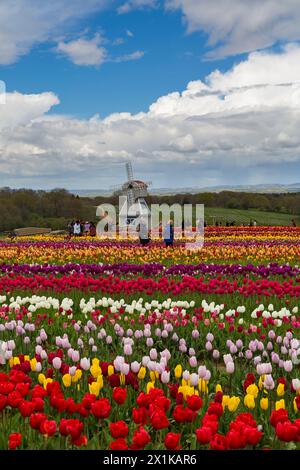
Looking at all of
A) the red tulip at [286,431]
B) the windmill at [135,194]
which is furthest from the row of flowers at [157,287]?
the windmill at [135,194]

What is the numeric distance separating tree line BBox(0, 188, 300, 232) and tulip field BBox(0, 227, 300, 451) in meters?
62.6

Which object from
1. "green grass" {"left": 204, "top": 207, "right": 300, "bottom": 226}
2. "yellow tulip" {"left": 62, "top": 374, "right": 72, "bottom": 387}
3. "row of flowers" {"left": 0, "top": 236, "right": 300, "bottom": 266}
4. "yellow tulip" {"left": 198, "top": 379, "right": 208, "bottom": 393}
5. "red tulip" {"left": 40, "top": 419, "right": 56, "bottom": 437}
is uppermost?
"green grass" {"left": 204, "top": 207, "right": 300, "bottom": 226}

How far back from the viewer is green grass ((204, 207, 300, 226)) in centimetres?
7629

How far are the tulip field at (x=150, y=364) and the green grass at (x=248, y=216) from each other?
204ft

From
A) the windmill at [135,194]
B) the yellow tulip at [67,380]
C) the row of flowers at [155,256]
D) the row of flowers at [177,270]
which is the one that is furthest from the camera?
the windmill at [135,194]

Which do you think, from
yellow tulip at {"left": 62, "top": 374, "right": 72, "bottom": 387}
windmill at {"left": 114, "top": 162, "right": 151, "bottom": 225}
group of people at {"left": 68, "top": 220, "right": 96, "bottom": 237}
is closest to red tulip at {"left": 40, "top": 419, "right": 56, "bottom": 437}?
yellow tulip at {"left": 62, "top": 374, "right": 72, "bottom": 387}

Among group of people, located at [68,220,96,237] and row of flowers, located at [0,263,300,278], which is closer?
row of flowers, located at [0,263,300,278]

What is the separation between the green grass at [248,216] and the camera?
76294 mm

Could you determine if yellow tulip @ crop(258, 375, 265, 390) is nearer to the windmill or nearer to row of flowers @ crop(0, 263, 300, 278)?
row of flowers @ crop(0, 263, 300, 278)

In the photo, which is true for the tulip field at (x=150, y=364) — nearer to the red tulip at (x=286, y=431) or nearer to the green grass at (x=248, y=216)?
the red tulip at (x=286, y=431)

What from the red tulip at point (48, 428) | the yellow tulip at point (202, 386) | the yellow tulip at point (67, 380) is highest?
the red tulip at point (48, 428)

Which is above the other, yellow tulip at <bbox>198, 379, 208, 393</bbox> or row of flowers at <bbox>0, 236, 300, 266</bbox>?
yellow tulip at <bbox>198, 379, 208, 393</bbox>

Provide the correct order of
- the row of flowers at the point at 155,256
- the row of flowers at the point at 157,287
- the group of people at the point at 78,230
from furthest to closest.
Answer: the group of people at the point at 78,230, the row of flowers at the point at 155,256, the row of flowers at the point at 157,287

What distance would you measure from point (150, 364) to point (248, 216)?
263ft
